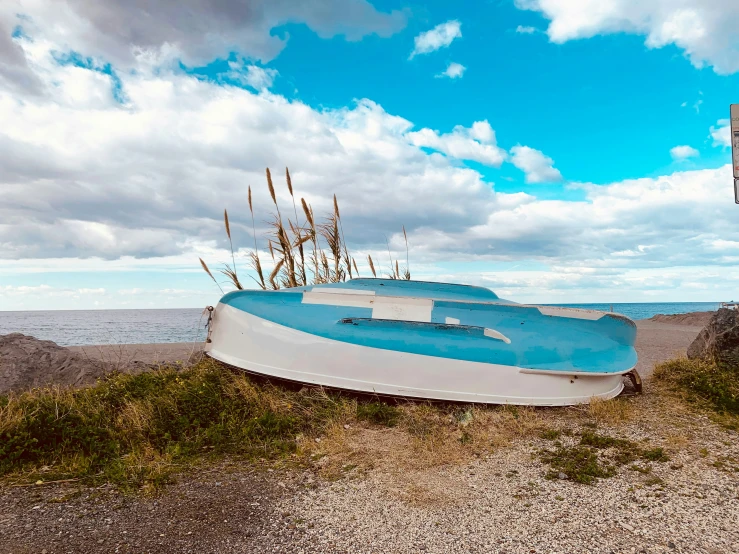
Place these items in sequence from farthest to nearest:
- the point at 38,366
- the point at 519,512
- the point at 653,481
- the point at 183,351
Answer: the point at 183,351
the point at 38,366
the point at 653,481
the point at 519,512

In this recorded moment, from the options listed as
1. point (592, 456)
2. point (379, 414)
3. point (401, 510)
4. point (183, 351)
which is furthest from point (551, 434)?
point (183, 351)

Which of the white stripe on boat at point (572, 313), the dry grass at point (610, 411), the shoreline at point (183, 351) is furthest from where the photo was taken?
the shoreline at point (183, 351)

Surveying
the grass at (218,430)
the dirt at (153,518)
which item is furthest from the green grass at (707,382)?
the dirt at (153,518)

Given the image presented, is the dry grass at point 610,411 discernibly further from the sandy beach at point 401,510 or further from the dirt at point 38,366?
the dirt at point 38,366

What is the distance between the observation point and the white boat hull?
492 cm

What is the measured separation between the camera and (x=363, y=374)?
500cm

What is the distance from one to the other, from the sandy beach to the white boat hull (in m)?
0.97

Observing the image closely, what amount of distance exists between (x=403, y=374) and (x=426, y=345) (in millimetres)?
363

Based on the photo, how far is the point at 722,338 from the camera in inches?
220

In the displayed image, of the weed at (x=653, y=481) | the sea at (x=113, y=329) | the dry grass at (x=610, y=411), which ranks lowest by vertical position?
the sea at (x=113, y=329)

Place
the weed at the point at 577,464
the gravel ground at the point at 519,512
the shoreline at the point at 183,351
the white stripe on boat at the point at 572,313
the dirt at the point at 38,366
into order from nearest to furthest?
the gravel ground at the point at 519,512 < the weed at the point at 577,464 < the white stripe on boat at the point at 572,313 < the dirt at the point at 38,366 < the shoreline at the point at 183,351

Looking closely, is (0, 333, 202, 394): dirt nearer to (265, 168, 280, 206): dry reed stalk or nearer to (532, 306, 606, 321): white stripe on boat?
(265, 168, 280, 206): dry reed stalk

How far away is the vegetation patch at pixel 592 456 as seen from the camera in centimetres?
347

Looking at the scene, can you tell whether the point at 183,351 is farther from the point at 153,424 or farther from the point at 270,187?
the point at 153,424
